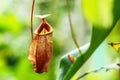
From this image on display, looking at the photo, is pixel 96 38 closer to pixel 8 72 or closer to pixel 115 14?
pixel 115 14

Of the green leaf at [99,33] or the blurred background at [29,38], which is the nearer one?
the green leaf at [99,33]

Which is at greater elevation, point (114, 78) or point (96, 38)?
point (96, 38)

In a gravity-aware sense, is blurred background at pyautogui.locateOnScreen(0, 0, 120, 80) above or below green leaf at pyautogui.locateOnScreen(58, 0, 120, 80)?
below

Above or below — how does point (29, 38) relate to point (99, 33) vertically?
below

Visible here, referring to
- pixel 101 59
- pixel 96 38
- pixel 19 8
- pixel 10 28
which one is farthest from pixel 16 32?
pixel 96 38

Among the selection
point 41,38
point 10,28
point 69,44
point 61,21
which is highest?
point 41,38

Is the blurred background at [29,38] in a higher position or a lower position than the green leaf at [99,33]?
lower

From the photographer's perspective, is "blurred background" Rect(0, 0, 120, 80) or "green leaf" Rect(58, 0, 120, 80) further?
"blurred background" Rect(0, 0, 120, 80)

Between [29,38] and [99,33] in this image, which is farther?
[29,38]
